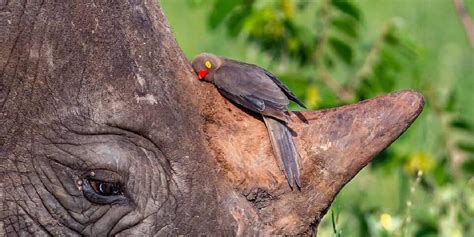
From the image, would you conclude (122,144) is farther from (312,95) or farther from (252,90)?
(312,95)

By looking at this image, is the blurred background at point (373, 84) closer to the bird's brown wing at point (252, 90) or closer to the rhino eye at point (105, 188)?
the bird's brown wing at point (252, 90)

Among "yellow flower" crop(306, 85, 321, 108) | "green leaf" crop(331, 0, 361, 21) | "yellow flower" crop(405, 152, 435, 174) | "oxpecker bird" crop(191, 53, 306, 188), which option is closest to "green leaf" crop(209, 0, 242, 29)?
"green leaf" crop(331, 0, 361, 21)

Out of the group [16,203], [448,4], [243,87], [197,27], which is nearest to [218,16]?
[243,87]

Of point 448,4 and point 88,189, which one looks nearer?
point 88,189

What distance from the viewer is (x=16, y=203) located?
3846 millimetres

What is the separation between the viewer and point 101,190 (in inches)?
154

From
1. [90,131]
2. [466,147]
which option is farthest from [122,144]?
[466,147]

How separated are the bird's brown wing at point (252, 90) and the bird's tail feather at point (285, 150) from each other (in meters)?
0.04

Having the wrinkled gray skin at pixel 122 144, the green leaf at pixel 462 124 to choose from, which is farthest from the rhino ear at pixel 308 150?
the green leaf at pixel 462 124

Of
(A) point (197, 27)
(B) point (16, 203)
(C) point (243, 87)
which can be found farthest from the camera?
(A) point (197, 27)

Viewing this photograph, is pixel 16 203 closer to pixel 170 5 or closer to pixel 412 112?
pixel 412 112

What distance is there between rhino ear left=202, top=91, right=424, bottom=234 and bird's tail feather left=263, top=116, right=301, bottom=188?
0.08 ft

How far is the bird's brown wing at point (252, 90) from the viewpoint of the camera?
411cm

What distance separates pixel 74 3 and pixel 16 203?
599 millimetres
